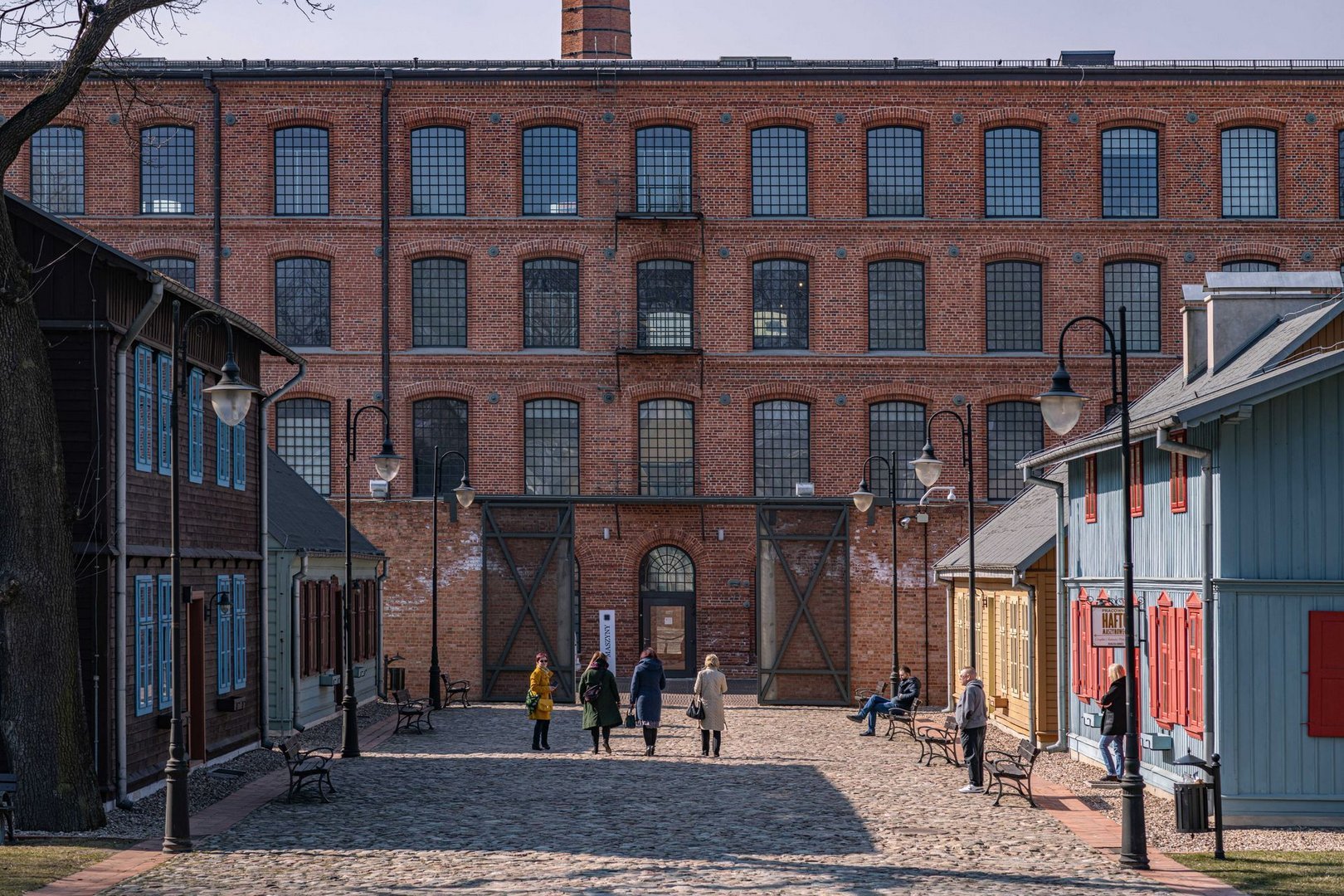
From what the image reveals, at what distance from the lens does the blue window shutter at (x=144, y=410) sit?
805 inches

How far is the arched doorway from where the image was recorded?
42.7m

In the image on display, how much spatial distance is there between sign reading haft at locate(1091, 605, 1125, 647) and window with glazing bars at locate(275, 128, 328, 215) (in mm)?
28965

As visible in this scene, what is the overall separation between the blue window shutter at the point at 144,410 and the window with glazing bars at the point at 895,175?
2531 centimetres

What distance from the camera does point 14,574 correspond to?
675 inches

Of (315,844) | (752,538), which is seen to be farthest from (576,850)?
(752,538)

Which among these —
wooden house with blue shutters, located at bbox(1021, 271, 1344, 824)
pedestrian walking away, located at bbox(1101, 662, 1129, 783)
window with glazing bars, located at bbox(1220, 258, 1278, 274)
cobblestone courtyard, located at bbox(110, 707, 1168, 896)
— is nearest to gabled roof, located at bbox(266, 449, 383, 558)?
cobblestone courtyard, located at bbox(110, 707, 1168, 896)

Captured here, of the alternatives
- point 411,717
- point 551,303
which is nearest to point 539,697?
point 411,717

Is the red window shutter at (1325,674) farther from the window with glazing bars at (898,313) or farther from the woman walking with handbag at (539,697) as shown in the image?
the window with glazing bars at (898,313)

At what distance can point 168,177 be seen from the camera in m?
42.9

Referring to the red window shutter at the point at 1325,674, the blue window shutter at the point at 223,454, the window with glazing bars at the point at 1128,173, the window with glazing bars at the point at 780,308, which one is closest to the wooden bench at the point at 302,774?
the blue window shutter at the point at 223,454

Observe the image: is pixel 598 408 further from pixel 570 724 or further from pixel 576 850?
pixel 576 850

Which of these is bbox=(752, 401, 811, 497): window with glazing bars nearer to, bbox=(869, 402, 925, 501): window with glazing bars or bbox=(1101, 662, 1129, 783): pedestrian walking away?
bbox=(869, 402, 925, 501): window with glazing bars

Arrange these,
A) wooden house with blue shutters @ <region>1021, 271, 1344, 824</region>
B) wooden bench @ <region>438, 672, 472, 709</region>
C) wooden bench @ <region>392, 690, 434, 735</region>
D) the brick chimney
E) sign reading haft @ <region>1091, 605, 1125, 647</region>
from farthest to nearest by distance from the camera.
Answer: the brick chimney < wooden bench @ <region>438, 672, 472, 709</region> < wooden bench @ <region>392, 690, 434, 735</region> < sign reading haft @ <region>1091, 605, 1125, 647</region> < wooden house with blue shutters @ <region>1021, 271, 1344, 824</region>

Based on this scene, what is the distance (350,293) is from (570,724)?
51.0 ft
